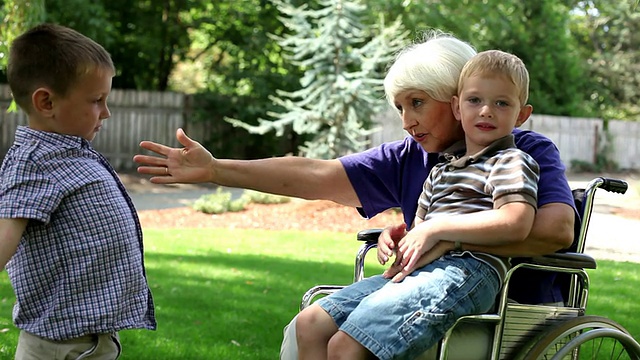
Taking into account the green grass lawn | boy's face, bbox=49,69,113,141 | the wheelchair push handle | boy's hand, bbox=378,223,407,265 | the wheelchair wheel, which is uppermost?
boy's face, bbox=49,69,113,141

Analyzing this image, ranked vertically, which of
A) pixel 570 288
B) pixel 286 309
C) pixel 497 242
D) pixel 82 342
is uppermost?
pixel 497 242

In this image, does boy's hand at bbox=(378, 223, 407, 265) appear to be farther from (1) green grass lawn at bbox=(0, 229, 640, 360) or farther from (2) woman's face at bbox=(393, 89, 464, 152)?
(1) green grass lawn at bbox=(0, 229, 640, 360)

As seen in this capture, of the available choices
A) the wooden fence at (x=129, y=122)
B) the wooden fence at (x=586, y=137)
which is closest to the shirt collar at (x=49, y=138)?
the wooden fence at (x=129, y=122)

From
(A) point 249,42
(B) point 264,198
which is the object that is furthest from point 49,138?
(A) point 249,42

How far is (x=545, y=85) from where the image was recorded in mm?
25625

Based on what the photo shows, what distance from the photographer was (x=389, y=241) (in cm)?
286

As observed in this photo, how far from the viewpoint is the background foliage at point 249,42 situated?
65.2 feet

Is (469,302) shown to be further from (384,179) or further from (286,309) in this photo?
(286,309)

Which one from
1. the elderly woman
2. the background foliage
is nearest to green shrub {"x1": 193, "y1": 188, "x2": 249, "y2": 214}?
the background foliage

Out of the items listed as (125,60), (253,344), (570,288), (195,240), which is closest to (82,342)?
(570,288)

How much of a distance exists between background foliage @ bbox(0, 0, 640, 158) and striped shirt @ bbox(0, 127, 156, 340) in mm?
14827

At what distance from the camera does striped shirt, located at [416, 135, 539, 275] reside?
8.41ft

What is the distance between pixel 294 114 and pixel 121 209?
11475 millimetres

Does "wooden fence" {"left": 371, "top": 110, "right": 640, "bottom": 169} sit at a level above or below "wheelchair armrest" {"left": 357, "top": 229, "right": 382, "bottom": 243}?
below
